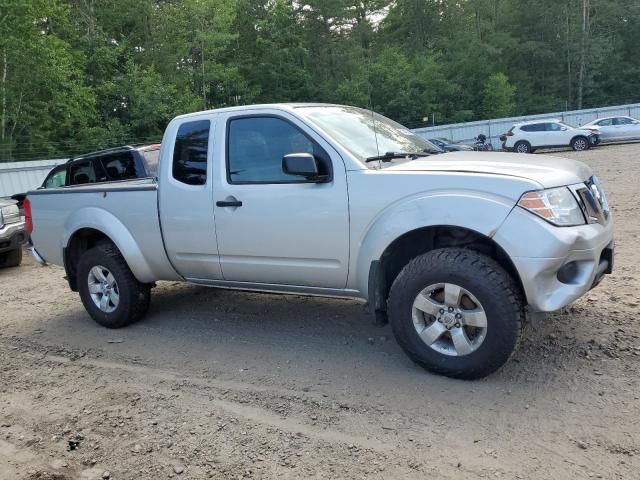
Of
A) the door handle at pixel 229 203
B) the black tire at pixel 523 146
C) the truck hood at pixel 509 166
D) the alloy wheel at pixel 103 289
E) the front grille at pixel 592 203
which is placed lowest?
the alloy wheel at pixel 103 289

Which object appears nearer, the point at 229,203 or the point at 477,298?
the point at 477,298

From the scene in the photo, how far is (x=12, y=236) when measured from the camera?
356 inches

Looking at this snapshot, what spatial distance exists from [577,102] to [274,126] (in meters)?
43.3

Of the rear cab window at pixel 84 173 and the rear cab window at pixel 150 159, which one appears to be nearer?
Answer: the rear cab window at pixel 150 159

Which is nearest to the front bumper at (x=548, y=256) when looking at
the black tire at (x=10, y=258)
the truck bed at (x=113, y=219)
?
the truck bed at (x=113, y=219)

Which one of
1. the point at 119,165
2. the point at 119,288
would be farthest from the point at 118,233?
the point at 119,165

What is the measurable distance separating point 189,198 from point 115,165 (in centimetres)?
380

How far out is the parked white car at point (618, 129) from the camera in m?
25.4

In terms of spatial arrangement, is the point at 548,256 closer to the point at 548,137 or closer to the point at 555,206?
the point at 555,206

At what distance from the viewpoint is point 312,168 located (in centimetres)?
397

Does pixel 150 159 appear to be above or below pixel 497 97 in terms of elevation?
below

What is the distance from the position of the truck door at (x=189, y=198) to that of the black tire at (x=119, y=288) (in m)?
0.65

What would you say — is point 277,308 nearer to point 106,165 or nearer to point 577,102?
point 106,165

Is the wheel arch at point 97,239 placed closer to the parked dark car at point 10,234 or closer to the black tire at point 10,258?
the parked dark car at point 10,234
